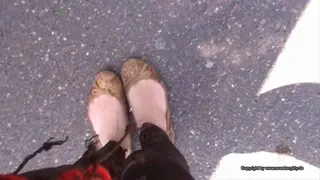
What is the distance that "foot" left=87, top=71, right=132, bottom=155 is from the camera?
54.1 inches

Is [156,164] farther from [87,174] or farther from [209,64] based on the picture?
[209,64]

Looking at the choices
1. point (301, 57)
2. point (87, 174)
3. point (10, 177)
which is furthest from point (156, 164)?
point (301, 57)

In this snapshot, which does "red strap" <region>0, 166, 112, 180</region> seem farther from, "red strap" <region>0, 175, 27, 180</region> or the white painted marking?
the white painted marking

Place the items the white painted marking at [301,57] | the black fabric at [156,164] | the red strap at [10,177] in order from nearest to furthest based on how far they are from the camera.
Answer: the red strap at [10,177] → the black fabric at [156,164] → the white painted marking at [301,57]

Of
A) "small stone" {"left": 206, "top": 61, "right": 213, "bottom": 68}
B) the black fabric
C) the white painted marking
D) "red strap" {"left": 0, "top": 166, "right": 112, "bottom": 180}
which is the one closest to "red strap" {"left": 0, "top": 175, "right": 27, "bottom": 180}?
"red strap" {"left": 0, "top": 166, "right": 112, "bottom": 180}

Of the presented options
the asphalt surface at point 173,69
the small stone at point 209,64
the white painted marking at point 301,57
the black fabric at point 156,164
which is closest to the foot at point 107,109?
the asphalt surface at point 173,69

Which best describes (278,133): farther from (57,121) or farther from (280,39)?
(57,121)

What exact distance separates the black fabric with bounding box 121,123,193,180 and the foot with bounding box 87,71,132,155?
18cm

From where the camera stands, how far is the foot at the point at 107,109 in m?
1.38

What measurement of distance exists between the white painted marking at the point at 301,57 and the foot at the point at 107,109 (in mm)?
452

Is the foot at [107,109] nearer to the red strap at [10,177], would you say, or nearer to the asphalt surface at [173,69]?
the asphalt surface at [173,69]

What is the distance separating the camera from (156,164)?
1.07 meters

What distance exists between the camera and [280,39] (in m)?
1.34

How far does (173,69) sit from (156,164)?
0.39 m
